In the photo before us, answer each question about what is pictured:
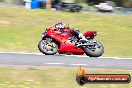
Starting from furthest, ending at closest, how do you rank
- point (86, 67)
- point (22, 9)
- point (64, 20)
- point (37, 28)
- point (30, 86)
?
point (22, 9) < point (64, 20) < point (37, 28) < point (86, 67) < point (30, 86)

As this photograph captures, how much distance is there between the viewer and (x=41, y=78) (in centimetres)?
1494

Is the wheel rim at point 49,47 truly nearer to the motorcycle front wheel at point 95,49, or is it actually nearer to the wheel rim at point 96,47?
the motorcycle front wheel at point 95,49

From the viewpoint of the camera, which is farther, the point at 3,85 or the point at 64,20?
the point at 64,20

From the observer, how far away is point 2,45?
70.6 feet

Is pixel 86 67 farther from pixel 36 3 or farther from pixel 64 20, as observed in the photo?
pixel 36 3

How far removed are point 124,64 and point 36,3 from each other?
2261cm

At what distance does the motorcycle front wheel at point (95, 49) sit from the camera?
14789mm

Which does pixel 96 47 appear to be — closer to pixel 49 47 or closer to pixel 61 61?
pixel 49 47

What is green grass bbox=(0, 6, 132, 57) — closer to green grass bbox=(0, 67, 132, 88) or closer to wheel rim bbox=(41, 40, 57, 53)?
green grass bbox=(0, 67, 132, 88)

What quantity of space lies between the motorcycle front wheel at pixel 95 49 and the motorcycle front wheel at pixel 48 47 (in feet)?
3.48

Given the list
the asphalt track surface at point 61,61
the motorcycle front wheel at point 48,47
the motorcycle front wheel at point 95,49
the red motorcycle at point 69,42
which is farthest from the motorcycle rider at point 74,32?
the asphalt track surface at point 61,61

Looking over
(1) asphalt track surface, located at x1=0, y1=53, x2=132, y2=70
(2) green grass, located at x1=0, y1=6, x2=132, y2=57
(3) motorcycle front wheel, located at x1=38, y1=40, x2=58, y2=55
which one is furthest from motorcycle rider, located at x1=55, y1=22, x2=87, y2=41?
(2) green grass, located at x1=0, y1=6, x2=132, y2=57

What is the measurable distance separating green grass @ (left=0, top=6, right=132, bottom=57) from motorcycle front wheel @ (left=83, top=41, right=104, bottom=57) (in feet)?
16.8

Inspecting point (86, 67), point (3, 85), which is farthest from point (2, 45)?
point (3, 85)
